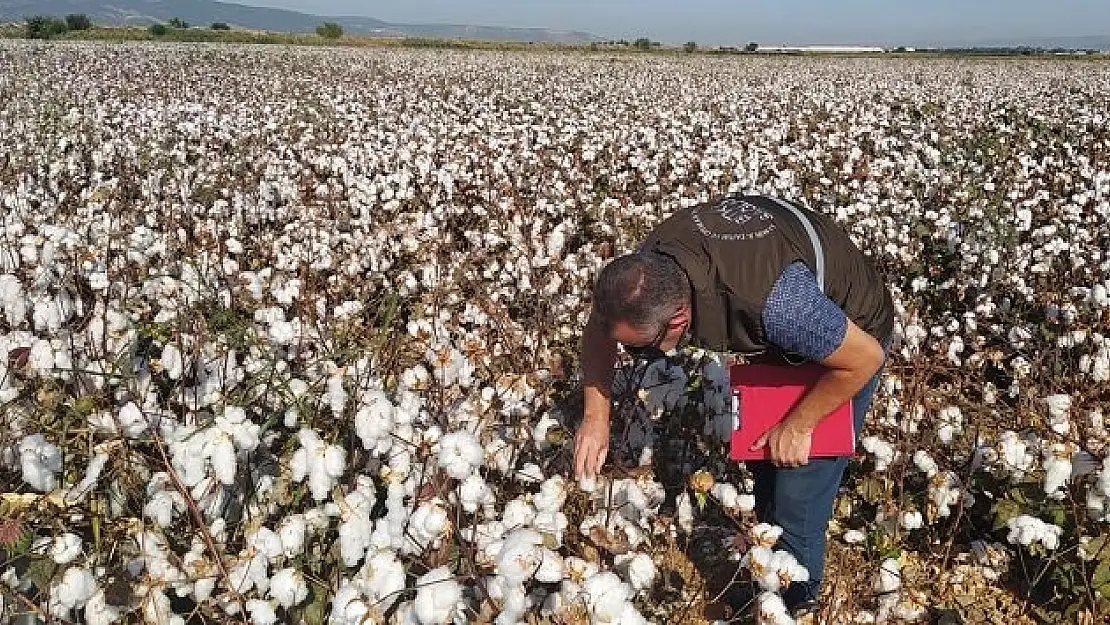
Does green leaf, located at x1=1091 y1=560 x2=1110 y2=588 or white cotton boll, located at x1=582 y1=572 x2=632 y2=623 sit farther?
green leaf, located at x1=1091 y1=560 x2=1110 y2=588

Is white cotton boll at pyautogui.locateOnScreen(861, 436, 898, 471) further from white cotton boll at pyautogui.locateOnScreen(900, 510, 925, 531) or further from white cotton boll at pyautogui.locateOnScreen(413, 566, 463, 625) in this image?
white cotton boll at pyautogui.locateOnScreen(413, 566, 463, 625)

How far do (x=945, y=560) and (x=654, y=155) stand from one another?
7.21 m

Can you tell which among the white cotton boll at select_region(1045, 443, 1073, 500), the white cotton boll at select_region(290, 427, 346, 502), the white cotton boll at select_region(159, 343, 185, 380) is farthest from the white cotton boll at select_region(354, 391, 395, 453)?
the white cotton boll at select_region(1045, 443, 1073, 500)

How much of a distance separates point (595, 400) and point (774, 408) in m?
0.52

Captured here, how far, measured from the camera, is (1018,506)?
313 cm

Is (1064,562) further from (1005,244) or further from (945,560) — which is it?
(1005,244)

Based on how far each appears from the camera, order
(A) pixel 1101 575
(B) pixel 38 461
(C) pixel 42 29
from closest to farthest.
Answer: (B) pixel 38 461
(A) pixel 1101 575
(C) pixel 42 29

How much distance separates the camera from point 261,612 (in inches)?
83.4

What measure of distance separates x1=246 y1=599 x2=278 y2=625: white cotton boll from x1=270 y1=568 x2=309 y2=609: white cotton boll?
3 cm

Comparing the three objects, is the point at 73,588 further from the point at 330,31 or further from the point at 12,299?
the point at 330,31

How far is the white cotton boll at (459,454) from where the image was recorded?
85.4 inches

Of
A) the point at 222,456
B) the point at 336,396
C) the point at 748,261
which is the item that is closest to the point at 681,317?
the point at 748,261

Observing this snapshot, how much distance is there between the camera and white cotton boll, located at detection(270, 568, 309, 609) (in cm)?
213

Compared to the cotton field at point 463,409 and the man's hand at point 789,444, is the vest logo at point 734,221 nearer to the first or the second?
the man's hand at point 789,444
